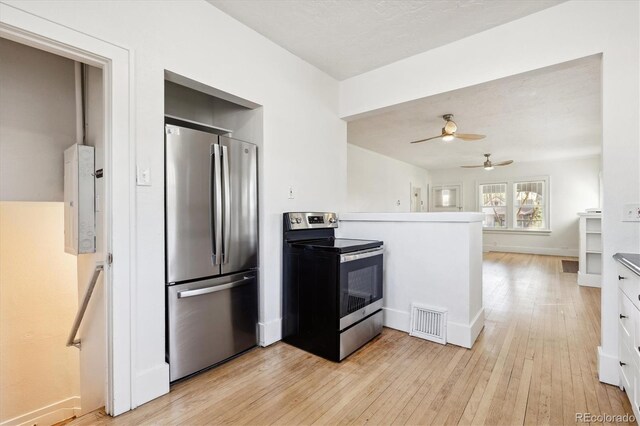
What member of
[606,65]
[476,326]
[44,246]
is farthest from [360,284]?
[44,246]

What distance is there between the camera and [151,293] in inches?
76.4

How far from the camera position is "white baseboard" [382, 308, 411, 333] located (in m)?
2.97

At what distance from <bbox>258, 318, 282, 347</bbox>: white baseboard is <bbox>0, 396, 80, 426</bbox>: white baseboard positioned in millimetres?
2145

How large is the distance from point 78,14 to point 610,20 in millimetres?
3328

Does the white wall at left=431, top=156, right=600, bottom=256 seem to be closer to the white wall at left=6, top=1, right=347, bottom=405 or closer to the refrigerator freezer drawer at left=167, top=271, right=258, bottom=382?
the white wall at left=6, top=1, right=347, bottom=405

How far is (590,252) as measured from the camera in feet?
16.4

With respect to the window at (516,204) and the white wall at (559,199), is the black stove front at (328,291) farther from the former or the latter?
the white wall at (559,199)

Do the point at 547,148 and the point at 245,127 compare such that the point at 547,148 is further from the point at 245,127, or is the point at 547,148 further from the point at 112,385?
the point at 112,385

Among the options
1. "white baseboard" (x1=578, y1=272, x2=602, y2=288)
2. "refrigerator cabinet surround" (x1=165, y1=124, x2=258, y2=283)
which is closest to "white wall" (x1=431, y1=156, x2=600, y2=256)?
"white baseboard" (x1=578, y1=272, x2=602, y2=288)

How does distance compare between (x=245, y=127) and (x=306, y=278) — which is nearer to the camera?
(x=306, y=278)

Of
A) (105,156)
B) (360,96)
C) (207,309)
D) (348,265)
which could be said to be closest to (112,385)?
(207,309)

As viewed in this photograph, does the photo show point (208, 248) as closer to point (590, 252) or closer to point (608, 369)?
point (608, 369)

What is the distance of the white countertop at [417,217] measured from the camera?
105 inches

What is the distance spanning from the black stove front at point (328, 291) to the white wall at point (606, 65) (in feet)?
5.35
